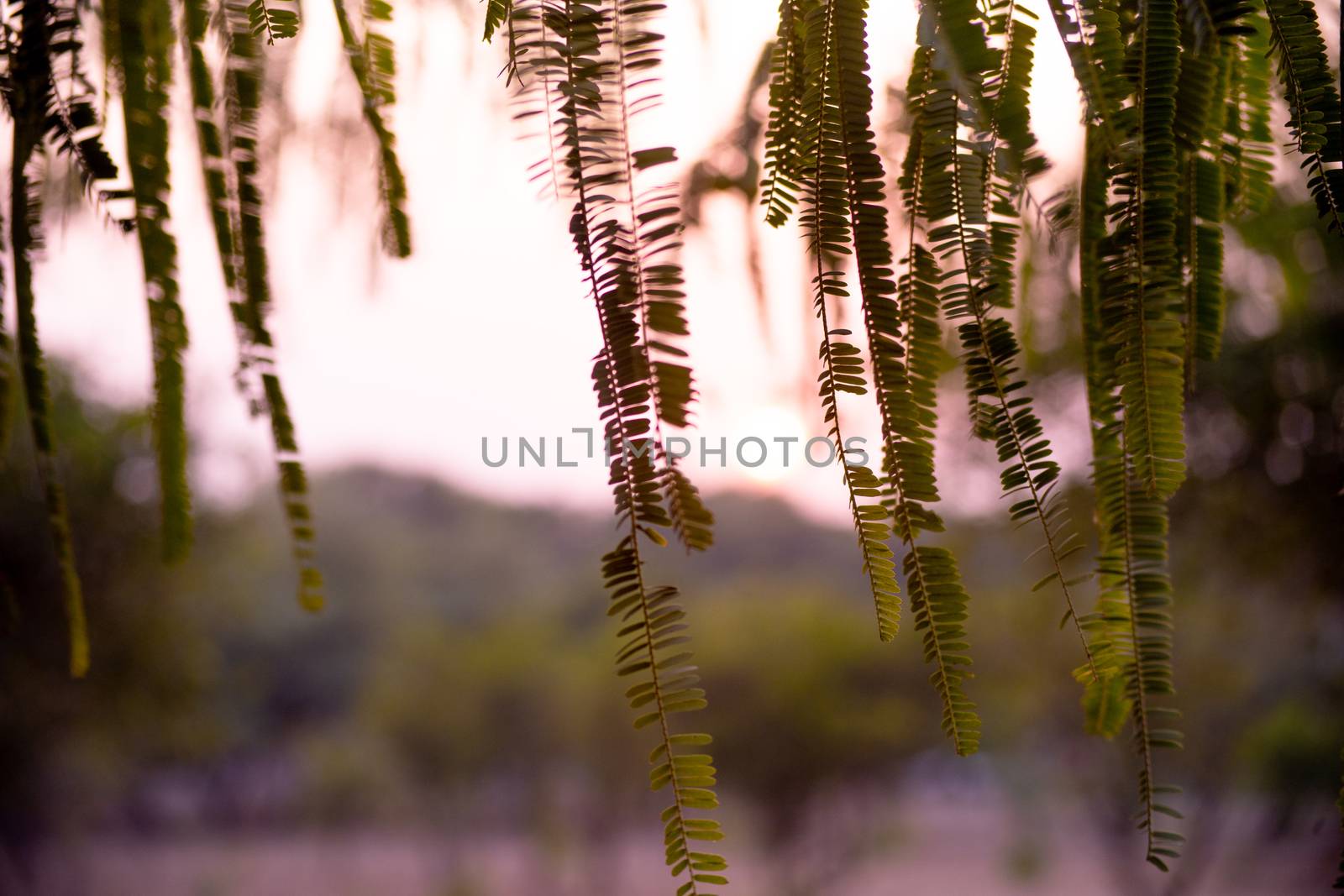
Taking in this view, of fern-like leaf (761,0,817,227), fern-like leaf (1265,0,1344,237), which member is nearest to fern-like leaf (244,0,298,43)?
fern-like leaf (761,0,817,227)

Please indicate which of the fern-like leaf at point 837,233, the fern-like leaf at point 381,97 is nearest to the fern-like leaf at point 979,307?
the fern-like leaf at point 837,233

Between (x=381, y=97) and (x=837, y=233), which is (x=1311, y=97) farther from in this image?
(x=381, y=97)

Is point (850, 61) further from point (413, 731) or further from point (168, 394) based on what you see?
point (413, 731)

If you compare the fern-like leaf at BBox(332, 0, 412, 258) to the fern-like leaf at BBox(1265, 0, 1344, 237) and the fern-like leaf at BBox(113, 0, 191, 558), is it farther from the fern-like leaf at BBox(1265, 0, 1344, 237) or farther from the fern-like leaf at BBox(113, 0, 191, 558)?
the fern-like leaf at BBox(1265, 0, 1344, 237)

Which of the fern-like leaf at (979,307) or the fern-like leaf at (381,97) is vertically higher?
the fern-like leaf at (381,97)

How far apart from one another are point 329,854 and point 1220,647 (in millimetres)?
7990

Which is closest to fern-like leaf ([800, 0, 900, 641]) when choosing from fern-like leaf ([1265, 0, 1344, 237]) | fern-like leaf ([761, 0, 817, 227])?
fern-like leaf ([761, 0, 817, 227])

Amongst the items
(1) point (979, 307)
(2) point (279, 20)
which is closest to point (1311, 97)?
(1) point (979, 307)

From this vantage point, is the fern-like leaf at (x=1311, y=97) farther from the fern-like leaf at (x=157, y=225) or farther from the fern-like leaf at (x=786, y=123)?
the fern-like leaf at (x=157, y=225)

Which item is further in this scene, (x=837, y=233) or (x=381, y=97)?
(x=381, y=97)

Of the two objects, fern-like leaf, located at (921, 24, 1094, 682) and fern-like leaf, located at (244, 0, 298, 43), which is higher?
fern-like leaf, located at (244, 0, 298, 43)

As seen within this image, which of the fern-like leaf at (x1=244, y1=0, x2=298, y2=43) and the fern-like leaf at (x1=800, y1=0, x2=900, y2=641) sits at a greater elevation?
the fern-like leaf at (x1=244, y1=0, x2=298, y2=43)

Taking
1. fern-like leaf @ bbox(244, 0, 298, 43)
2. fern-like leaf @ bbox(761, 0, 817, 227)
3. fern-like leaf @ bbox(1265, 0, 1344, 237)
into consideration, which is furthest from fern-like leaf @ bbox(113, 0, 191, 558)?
fern-like leaf @ bbox(1265, 0, 1344, 237)

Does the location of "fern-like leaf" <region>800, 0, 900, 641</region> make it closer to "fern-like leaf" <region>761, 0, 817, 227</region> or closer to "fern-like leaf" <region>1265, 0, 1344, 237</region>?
"fern-like leaf" <region>761, 0, 817, 227</region>
